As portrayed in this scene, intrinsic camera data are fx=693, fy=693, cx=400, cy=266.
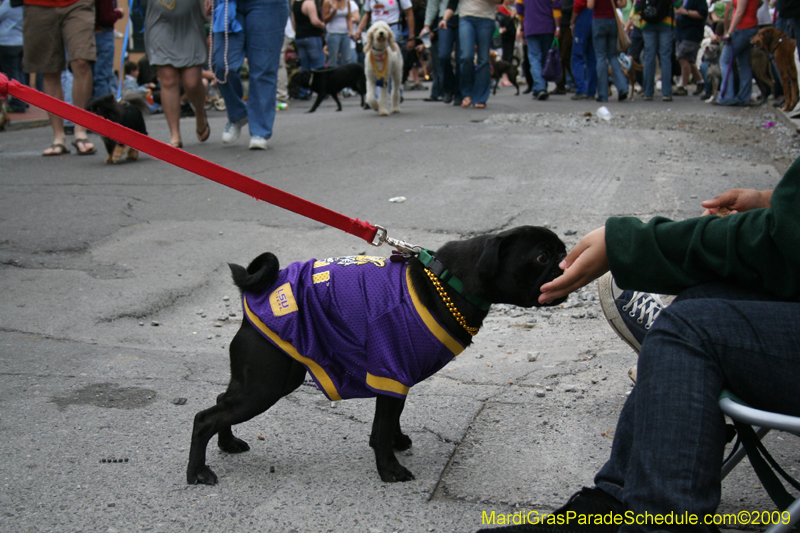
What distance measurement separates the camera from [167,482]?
231cm

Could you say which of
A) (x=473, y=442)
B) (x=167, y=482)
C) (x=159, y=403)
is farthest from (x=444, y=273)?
(x=159, y=403)

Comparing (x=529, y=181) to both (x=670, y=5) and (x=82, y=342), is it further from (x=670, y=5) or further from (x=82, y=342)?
(x=670, y=5)

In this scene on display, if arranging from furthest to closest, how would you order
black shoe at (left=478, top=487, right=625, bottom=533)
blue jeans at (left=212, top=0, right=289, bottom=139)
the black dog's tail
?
blue jeans at (left=212, top=0, right=289, bottom=139) → the black dog's tail → black shoe at (left=478, top=487, right=625, bottom=533)

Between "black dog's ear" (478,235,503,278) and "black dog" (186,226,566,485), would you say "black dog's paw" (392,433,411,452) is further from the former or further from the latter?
"black dog's ear" (478,235,503,278)

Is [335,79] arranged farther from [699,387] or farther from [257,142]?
[699,387]

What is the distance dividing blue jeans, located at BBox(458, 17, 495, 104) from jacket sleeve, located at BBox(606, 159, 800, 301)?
10.5 meters

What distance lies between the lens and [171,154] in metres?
2.29

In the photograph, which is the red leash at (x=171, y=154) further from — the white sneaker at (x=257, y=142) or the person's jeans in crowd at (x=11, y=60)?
the person's jeans in crowd at (x=11, y=60)

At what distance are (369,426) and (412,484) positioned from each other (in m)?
0.48

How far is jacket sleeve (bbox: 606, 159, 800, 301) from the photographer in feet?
4.87

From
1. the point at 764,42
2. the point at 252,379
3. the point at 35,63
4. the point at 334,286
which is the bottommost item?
the point at 252,379

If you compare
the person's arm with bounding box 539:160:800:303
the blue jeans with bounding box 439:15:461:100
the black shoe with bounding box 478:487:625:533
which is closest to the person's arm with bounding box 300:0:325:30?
the blue jeans with bounding box 439:15:461:100

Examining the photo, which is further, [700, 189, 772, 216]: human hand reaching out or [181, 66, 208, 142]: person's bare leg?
[181, 66, 208, 142]: person's bare leg

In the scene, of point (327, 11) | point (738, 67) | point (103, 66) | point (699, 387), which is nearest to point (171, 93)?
point (103, 66)
